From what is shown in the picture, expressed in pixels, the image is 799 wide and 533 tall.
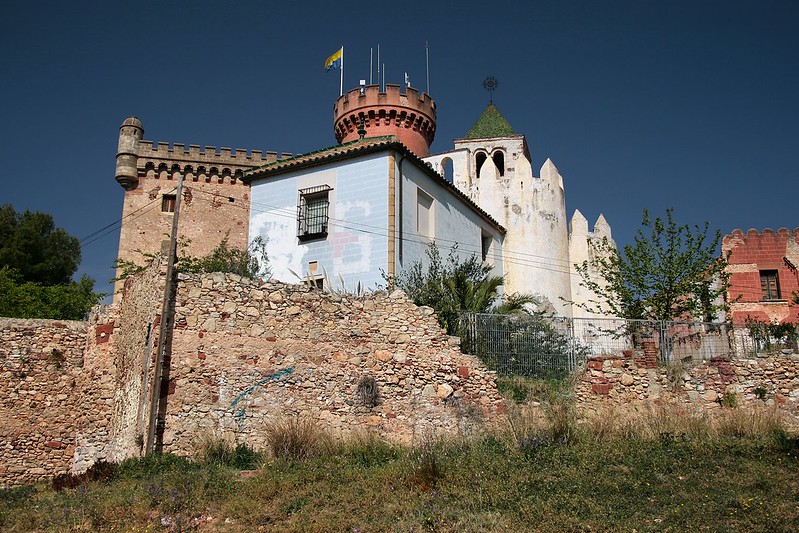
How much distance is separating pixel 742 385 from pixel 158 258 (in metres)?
12.8

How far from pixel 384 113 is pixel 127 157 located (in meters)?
13.7

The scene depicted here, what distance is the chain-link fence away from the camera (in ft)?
48.0

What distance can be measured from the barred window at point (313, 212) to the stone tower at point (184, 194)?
10700 mm

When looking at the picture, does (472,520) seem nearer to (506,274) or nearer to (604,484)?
(604,484)

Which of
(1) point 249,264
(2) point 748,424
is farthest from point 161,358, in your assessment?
(2) point 748,424

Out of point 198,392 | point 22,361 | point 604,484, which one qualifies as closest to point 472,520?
point 604,484

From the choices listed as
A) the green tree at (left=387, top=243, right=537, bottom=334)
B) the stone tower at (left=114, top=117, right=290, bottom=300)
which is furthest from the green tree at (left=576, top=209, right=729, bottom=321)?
the stone tower at (left=114, top=117, right=290, bottom=300)

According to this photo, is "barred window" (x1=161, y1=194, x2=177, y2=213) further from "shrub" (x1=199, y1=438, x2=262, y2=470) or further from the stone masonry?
"shrub" (x1=199, y1=438, x2=262, y2=470)

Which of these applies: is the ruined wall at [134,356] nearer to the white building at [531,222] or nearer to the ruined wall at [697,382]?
the ruined wall at [697,382]

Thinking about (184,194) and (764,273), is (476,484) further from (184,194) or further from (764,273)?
(184,194)

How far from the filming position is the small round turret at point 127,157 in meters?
31.3

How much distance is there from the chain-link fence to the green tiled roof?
17603 millimetres

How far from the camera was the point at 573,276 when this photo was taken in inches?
1139

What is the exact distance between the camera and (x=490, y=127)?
32.8 metres
